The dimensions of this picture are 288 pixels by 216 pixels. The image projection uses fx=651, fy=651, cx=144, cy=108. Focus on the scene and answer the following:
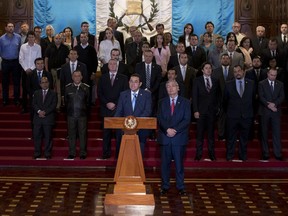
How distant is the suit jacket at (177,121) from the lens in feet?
30.0

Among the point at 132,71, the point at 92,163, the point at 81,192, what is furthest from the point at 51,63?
the point at 81,192

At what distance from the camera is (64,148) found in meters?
11.8

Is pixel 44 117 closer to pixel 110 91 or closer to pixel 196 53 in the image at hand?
pixel 110 91

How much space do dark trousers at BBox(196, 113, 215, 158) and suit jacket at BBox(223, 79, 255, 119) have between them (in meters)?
0.38

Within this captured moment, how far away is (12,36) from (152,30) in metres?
4.66

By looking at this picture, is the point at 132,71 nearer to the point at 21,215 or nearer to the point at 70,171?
the point at 70,171

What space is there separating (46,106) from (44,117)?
0.64 ft

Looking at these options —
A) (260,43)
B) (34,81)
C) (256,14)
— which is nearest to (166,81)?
(34,81)

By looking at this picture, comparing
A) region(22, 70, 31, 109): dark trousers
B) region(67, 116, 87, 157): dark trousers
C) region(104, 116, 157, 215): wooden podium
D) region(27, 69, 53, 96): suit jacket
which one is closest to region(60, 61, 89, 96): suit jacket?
region(27, 69, 53, 96): suit jacket

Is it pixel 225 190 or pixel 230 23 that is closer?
pixel 225 190

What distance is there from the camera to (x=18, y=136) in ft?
40.8

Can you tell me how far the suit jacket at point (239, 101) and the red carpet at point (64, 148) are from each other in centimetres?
81

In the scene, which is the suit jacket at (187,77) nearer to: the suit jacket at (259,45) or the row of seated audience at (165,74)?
the row of seated audience at (165,74)

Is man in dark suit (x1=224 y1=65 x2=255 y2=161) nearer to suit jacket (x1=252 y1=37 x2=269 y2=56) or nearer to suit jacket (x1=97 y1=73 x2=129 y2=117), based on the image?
suit jacket (x1=97 y1=73 x2=129 y2=117)
